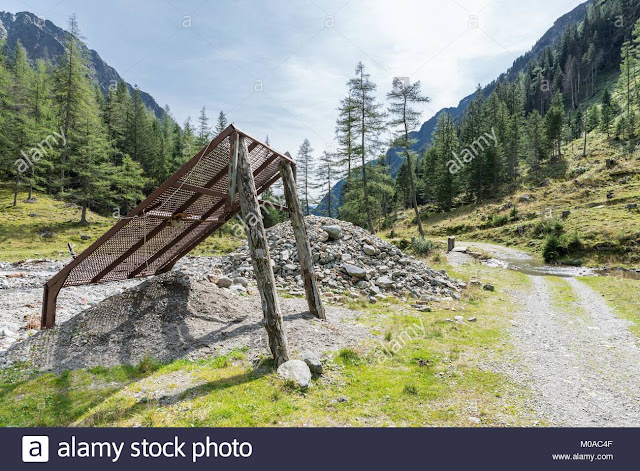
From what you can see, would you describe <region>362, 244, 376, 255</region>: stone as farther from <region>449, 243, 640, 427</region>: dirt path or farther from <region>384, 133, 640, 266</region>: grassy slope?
<region>384, 133, 640, 266</region>: grassy slope

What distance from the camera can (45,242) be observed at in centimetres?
2909

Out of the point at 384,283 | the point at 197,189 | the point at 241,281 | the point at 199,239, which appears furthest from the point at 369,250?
the point at 197,189

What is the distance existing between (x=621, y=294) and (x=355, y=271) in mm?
13605

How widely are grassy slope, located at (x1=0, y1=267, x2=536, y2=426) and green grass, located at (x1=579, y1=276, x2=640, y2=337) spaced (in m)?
8.29

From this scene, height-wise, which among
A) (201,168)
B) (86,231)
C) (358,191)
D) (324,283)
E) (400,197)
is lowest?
A: (324,283)

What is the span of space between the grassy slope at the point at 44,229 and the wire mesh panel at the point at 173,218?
758 inches

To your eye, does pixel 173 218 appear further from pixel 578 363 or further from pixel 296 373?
pixel 578 363

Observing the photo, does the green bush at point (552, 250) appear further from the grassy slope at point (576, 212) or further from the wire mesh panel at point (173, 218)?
the wire mesh panel at point (173, 218)

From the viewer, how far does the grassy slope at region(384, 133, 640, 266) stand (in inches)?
1101

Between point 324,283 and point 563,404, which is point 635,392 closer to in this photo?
point 563,404

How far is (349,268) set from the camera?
1512 centimetres

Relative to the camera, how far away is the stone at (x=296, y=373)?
19.9 ft

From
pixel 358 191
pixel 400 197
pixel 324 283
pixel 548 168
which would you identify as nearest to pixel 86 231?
pixel 358 191

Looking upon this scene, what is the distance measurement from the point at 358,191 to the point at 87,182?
1262 inches
